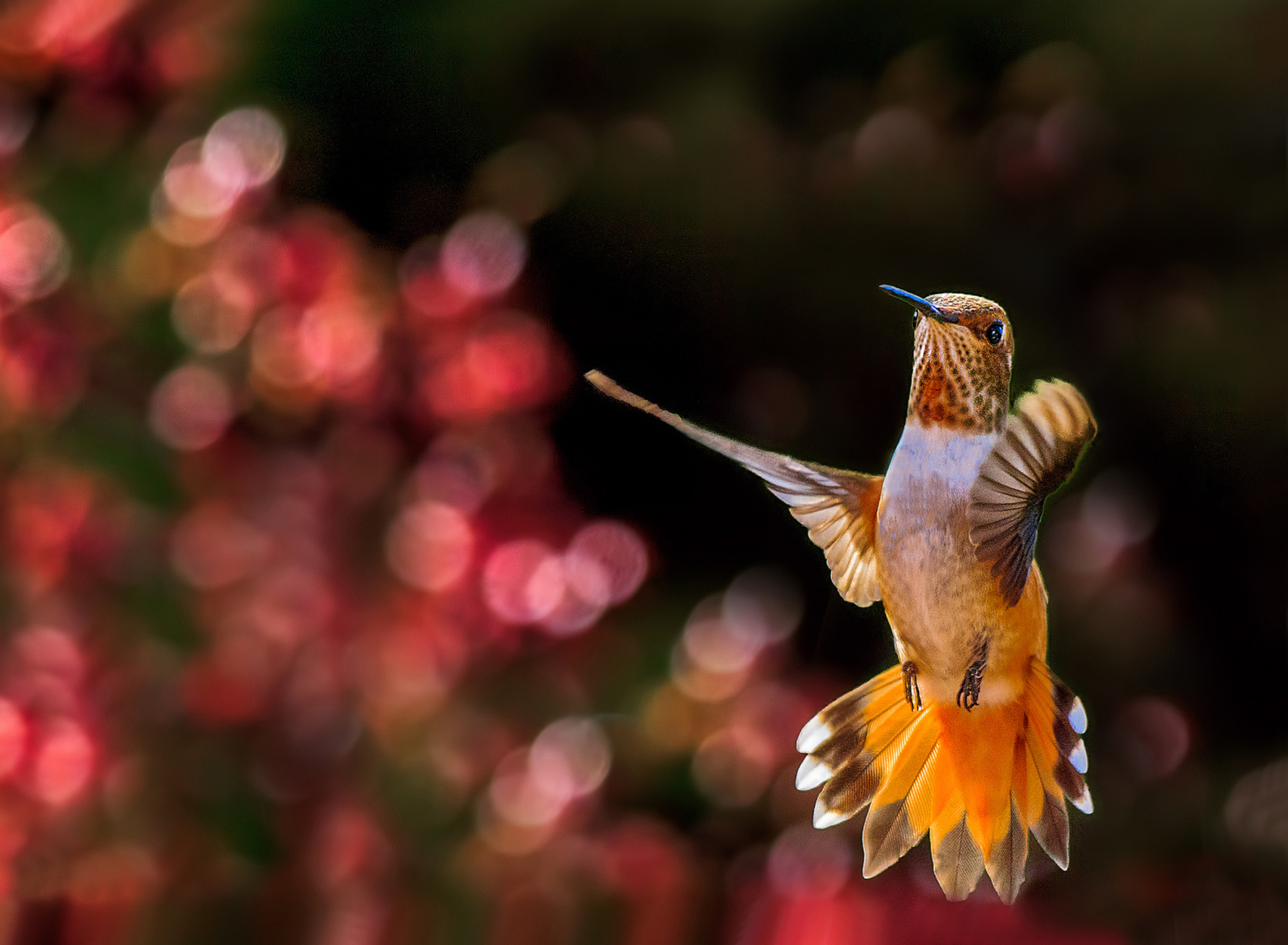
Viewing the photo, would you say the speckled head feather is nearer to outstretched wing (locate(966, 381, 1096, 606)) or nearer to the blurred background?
outstretched wing (locate(966, 381, 1096, 606))

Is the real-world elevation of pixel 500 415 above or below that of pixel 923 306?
below

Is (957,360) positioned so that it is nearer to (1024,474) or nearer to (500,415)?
(1024,474)

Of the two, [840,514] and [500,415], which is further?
[500,415]

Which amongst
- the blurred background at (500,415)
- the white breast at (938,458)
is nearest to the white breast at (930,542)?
the white breast at (938,458)

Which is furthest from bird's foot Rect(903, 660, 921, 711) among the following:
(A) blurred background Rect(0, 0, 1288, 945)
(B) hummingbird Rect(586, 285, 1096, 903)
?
(A) blurred background Rect(0, 0, 1288, 945)

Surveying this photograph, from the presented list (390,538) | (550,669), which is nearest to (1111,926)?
(550,669)

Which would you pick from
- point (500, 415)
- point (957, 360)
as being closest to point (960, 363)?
point (957, 360)

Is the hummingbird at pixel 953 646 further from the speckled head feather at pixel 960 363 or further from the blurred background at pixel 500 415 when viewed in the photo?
the blurred background at pixel 500 415
